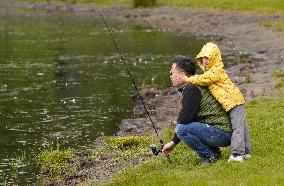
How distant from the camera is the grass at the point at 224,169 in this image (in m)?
12.4

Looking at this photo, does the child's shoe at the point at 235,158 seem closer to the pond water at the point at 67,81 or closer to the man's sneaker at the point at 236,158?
the man's sneaker at the point at 236,158

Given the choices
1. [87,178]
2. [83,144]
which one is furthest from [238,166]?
[83,144]

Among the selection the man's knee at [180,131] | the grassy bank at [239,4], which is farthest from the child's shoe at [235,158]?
the grassy bank at [239,4]

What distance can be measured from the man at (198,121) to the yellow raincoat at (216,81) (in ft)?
0.47

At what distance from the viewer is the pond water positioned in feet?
69.3

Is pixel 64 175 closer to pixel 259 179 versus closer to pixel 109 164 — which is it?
pixel 109 164

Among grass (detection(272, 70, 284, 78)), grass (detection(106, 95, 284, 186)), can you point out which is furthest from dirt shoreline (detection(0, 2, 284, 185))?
grass (detection(106, 95, 284, 186))

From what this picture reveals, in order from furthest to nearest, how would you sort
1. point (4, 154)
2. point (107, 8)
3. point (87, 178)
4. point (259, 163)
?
point (107, 8), point (4, 154), point (87, 178), point (259, 163)

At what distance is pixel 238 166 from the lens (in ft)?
42.7

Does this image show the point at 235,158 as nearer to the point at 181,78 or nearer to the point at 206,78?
the point at 206,78

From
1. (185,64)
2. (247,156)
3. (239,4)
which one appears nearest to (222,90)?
(185,64)

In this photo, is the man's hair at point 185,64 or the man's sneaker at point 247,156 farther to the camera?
the man's sneaker at point 247,156

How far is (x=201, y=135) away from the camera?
1345 centimetres

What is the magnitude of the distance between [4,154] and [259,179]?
30.7 ft
